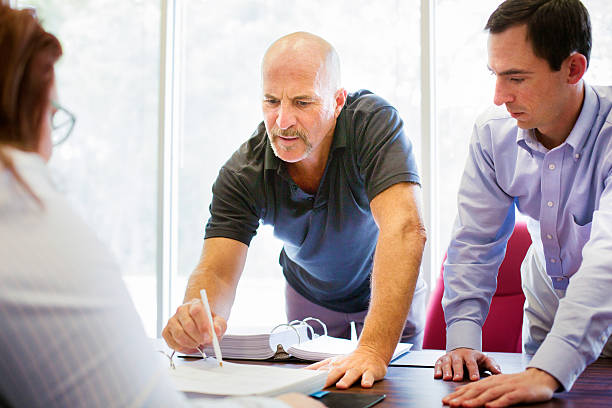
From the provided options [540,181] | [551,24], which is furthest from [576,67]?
[540,181]

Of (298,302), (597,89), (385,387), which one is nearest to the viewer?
(385,387)

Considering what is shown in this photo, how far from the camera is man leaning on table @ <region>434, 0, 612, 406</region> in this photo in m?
1.32

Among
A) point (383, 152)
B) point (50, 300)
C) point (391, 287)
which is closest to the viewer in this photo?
point (50, 300)

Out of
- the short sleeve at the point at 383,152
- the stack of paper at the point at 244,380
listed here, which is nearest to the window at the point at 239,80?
the short sleeve at the point at 383,152

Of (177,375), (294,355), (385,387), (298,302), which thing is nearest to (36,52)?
(177,375)

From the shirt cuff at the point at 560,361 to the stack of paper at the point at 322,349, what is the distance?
0.44 m

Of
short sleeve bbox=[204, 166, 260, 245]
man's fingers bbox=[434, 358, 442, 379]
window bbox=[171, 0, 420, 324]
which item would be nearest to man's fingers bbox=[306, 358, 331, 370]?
man's fingers bbox=[434, 358, 442, 379]

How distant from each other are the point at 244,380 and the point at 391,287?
513 mm

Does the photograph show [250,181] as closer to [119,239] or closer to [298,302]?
[298,302]

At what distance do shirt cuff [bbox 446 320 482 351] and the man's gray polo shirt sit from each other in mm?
434

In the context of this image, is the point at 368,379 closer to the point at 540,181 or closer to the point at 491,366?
the point at 491,366

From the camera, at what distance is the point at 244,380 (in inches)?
44.4

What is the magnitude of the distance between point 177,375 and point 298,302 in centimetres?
108

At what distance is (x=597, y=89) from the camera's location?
1.61 metres
